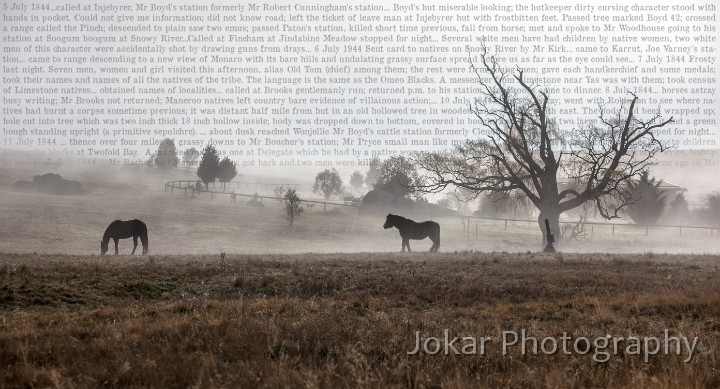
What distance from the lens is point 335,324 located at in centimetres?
817

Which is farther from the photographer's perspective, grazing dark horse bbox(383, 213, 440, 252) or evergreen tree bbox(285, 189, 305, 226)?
evergreen tree bbox(285, 189, 305, 226)

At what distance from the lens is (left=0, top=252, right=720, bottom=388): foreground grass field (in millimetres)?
5324

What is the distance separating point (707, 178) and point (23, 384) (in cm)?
19291

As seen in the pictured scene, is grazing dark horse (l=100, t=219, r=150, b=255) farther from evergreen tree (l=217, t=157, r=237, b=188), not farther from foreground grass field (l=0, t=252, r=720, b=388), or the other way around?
evergreen tree (l=217, t=157, r=237, b=188)

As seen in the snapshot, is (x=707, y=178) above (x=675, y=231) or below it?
above

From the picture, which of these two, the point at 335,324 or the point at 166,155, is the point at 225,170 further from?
the point at 335,324

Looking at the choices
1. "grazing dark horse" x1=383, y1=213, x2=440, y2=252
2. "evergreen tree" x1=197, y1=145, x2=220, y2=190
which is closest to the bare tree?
"grazing dark horse" x1=383, y1=213, x2=440, y2=252

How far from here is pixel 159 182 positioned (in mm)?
96625

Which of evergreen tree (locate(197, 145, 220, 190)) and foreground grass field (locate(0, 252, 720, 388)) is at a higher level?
evergreen tree (locate(197, 145, 220, 190))

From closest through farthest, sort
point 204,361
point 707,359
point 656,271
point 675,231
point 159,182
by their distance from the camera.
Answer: point 204,361, point 707,359, point 656,271, point 675,231, point 159,182

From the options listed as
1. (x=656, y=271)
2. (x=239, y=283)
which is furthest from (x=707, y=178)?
(x=239, y=283)

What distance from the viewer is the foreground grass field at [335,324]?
532 centimetres

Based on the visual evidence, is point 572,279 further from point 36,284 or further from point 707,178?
point 707,178

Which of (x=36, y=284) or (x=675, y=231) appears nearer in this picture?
(x=36, y=284)
